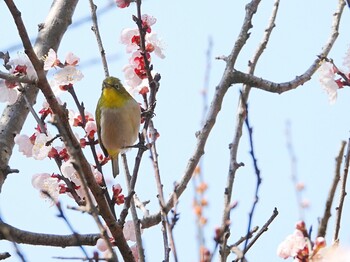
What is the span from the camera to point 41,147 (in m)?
2.87

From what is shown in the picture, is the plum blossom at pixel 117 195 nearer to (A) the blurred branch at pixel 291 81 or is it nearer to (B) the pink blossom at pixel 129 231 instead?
(B) the pink blossom at pixel 129 231

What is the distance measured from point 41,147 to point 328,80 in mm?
1223

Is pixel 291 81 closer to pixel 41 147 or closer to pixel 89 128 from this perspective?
pixel 89 128

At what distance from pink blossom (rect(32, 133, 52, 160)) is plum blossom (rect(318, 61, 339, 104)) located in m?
1.16

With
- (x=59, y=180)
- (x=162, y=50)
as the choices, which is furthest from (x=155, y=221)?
(x=162, y=50)

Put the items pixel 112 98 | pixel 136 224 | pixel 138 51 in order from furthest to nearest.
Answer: pixel 112 98
pixel 138 51
pixel 136 224

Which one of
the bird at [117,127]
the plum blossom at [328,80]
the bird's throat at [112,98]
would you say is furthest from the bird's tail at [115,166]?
the plum blossom at [328,80]

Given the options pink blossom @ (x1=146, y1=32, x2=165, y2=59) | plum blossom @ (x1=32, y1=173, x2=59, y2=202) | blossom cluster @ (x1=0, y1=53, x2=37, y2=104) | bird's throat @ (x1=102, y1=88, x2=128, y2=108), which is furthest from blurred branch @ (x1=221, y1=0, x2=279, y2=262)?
bird's throat @ (x1=102, y1=88, x2=128, y2=108)

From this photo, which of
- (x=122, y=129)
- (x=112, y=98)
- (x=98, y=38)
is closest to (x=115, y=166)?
(x=122, y=129)

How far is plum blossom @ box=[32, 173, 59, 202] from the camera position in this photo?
9.00 ft

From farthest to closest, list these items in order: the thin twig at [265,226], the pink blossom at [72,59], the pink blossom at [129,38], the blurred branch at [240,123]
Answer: the pink blossom at [129,38]
the pink blossom at [72,59]
the thin twig at [265,226]
the blurred branch at [240,123]

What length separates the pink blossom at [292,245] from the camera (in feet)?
A: 7.29

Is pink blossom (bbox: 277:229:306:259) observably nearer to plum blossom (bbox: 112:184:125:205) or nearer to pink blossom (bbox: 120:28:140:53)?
plum blossom (bbox: 112:184:125:205)

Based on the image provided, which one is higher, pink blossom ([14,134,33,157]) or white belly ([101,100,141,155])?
white belly ([101,100,141,155])
